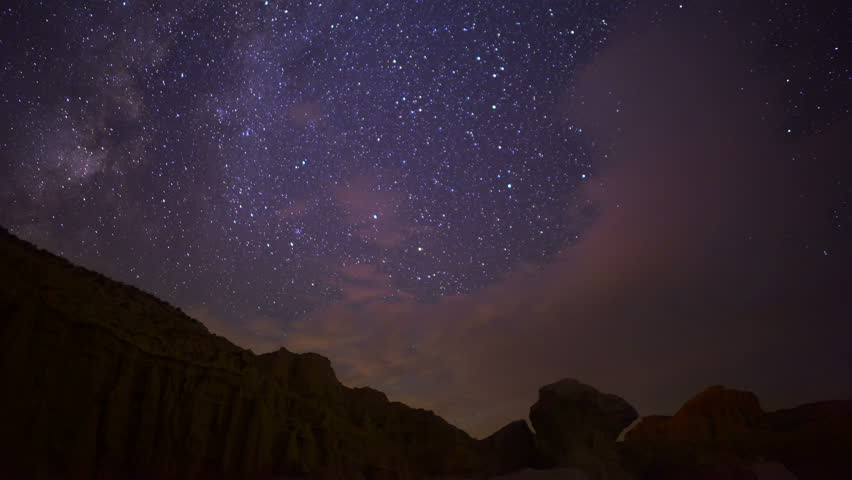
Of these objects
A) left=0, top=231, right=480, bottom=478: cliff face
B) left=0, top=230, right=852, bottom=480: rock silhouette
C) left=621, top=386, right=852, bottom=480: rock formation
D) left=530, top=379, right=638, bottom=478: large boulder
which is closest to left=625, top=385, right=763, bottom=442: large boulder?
left=621, top=386, right=852, bottom=480: rock formation

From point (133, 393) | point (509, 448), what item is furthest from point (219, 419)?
point (509, 448)

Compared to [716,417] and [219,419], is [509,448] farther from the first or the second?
[716,417]

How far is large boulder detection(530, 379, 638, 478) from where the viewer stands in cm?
3112

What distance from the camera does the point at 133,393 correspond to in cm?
1593

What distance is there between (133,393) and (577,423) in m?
26.1

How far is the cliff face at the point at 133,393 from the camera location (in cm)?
1345

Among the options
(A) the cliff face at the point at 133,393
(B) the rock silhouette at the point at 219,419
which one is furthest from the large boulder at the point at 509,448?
(A) the cliff face at the point at 133,393

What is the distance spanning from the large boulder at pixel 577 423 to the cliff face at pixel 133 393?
14093mm

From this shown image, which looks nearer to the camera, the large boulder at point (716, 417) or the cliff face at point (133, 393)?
the cliff face at point (133, 393)

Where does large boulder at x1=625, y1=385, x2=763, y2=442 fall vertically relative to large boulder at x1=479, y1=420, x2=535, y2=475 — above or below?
above

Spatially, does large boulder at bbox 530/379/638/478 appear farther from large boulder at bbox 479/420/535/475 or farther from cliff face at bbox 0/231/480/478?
cliff face at bbox 0/231/480/478

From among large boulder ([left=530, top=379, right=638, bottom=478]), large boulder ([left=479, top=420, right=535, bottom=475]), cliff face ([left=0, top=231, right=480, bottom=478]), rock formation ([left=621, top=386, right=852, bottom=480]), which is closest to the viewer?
cliff face ([left=0, top=231, right=480, bottom=478])

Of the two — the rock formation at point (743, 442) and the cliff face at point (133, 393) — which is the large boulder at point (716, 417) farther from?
the cliff face at point (133, 393)

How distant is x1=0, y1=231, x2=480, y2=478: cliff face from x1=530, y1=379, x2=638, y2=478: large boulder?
1409cm
